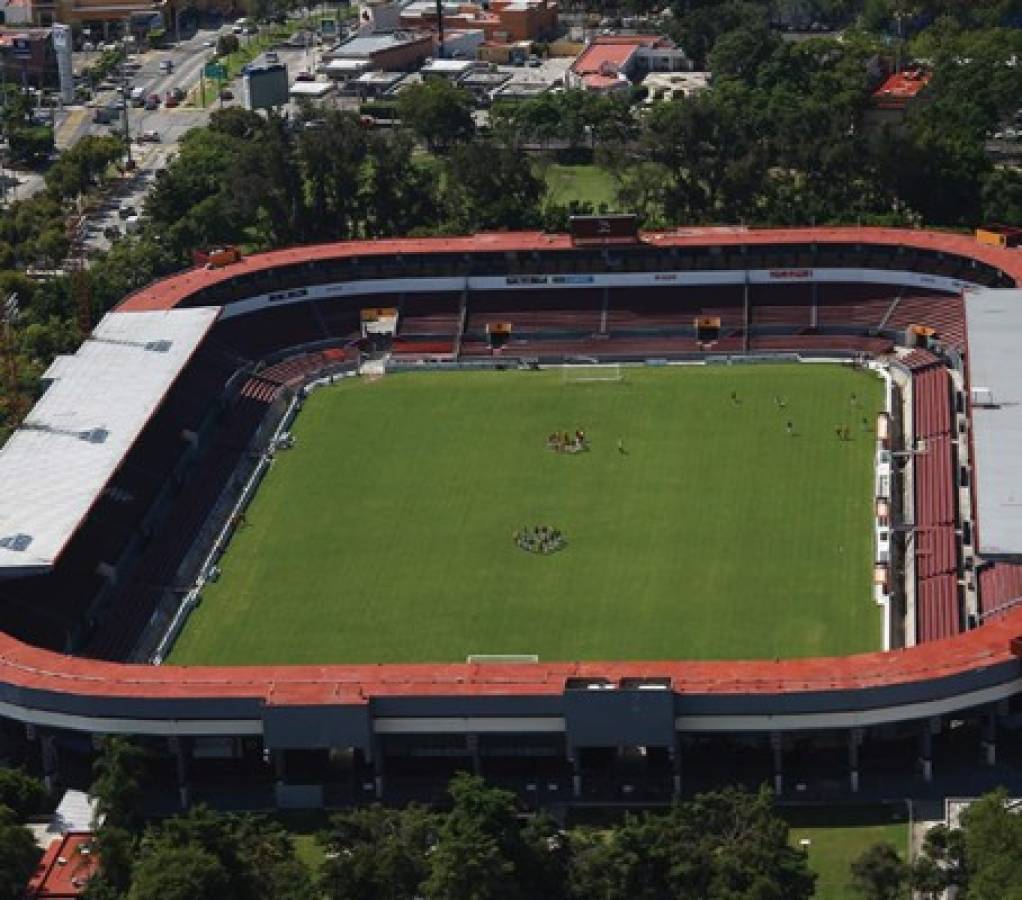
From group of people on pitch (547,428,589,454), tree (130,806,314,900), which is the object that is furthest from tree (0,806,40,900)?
group of people on pitch (547,428,589,454)

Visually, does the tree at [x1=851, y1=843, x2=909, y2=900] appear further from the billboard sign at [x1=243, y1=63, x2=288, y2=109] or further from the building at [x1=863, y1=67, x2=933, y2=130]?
the billboard sign at [x1=243, y1=63, x2=288, y2=109]

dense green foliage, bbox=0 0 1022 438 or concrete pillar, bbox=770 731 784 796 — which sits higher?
concrete pillar, bbox=770 731 784 796

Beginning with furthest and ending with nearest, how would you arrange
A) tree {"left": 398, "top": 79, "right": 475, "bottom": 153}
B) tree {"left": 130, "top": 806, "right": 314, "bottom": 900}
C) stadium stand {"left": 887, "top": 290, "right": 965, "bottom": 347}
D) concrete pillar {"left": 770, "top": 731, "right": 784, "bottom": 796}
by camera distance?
tree {"left": 398, "top": 79, "right": 475, "bottom": 153}, stadium stand {"left": 887, "top": 290, "right": 965, "bottom": 347}, concrete pillar {"left": 770, "top": 731, "right": 784, "bottom": 796}, tree {"left": 130, "top": 806, "right": 314, "bottom": 900}

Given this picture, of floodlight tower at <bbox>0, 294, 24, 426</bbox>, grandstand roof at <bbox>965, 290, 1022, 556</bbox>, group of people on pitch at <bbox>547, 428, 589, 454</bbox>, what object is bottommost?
group of people on pitch at <bbox>547, 428, 589, 454</bbox>

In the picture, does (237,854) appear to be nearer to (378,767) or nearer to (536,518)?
(378,767)

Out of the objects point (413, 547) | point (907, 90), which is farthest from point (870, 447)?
point (907, 90)

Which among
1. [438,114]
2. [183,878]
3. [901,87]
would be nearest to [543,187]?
[438,114]

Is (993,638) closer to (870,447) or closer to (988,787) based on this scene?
(988,787)
